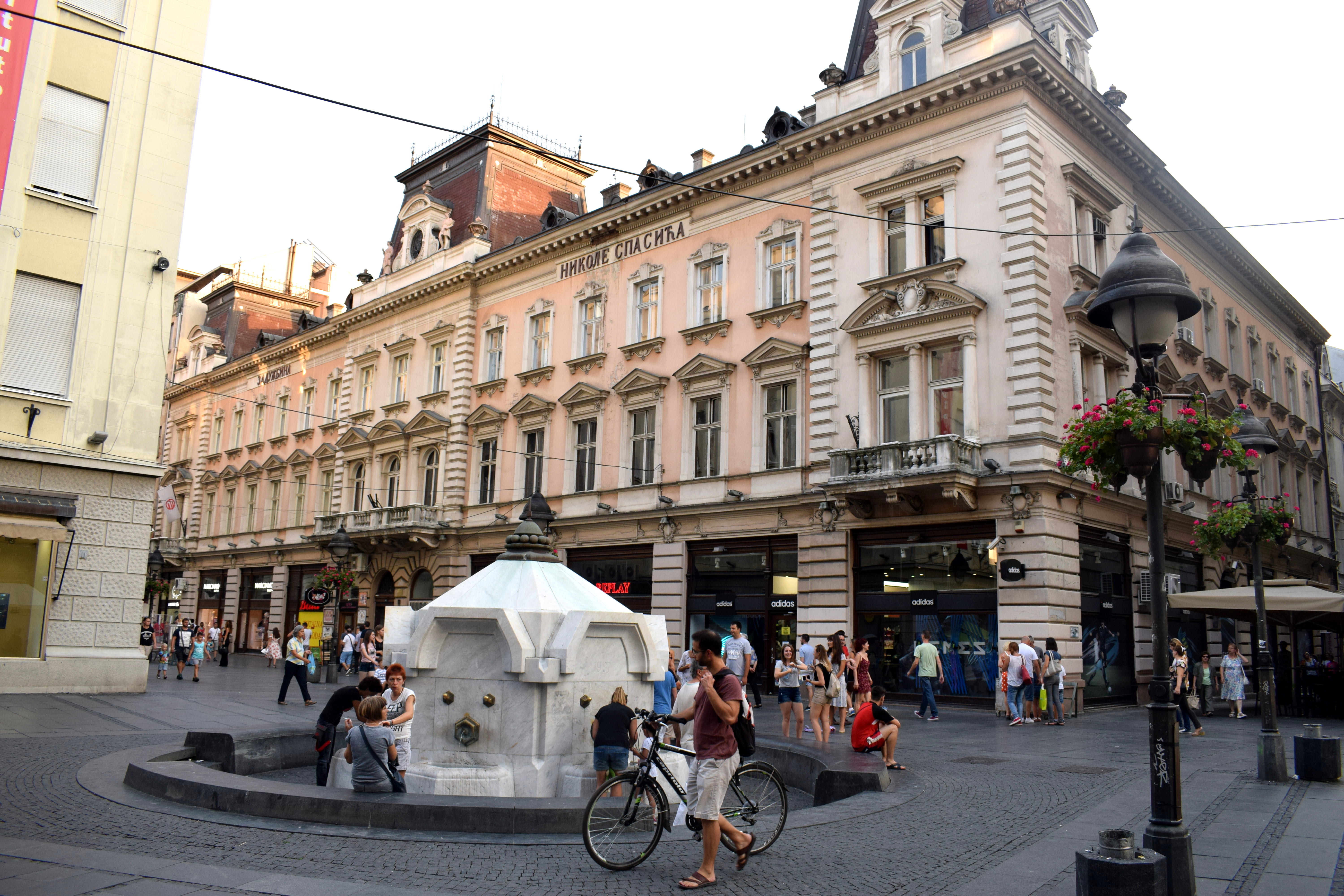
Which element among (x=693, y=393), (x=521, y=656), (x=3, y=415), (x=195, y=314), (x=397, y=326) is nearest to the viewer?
(x=521, y=656)

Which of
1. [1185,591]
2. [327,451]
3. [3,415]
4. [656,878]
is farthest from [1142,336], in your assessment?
[327,451]

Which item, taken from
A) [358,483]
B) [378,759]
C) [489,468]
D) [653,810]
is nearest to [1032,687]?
[653,810]

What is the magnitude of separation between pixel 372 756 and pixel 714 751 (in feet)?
11.3

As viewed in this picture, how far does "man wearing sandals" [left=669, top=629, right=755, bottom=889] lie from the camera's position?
717 centimetres

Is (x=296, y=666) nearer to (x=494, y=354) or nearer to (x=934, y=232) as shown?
(x=494, y=354)

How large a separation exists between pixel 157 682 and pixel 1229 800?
25944mm

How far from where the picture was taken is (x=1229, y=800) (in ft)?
34.0

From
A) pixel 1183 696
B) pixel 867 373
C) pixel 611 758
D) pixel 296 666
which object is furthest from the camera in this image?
pixel 867 373

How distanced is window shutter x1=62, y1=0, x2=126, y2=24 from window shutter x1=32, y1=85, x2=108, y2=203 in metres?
1.90

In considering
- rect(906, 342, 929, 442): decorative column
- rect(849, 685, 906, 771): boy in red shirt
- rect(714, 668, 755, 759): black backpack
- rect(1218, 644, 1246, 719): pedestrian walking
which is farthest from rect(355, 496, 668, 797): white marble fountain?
rect(1218, 644, 1246, 719): pedestrian walking

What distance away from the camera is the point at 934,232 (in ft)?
79.2

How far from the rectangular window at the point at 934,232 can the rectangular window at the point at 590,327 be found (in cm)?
1166

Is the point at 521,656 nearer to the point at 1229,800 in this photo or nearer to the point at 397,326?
the point at 1229,800

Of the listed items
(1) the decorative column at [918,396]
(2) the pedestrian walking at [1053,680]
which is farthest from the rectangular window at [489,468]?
(2) the pedestrian walking at [1053,680]
